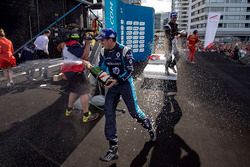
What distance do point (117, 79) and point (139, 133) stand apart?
1.32 metres

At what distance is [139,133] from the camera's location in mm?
3924

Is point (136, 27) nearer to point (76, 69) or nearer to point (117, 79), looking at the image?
point (76, 69)

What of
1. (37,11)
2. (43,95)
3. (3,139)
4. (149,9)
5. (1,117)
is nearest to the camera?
(3,139)

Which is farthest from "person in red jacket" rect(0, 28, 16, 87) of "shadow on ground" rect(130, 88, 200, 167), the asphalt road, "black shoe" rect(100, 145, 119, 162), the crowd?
the crowd

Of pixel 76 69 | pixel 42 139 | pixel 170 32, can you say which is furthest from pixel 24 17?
pixel 42 139

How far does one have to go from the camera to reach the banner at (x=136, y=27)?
10.3 metres

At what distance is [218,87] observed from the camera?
7.37 metres

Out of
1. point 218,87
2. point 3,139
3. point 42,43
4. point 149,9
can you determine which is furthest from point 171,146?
point 149,9

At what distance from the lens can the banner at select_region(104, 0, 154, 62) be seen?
10273 mm

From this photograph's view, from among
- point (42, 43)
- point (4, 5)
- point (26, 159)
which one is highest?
point (4, 5)

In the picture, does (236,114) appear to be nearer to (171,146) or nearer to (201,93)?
(201,93)

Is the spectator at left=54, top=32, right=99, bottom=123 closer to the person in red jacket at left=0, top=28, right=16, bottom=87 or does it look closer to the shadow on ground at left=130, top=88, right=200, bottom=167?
the shadow on ground at left=130, top=88, right=200, bottom=167

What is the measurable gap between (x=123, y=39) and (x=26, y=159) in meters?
8.19

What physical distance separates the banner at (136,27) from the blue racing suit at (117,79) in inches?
243
